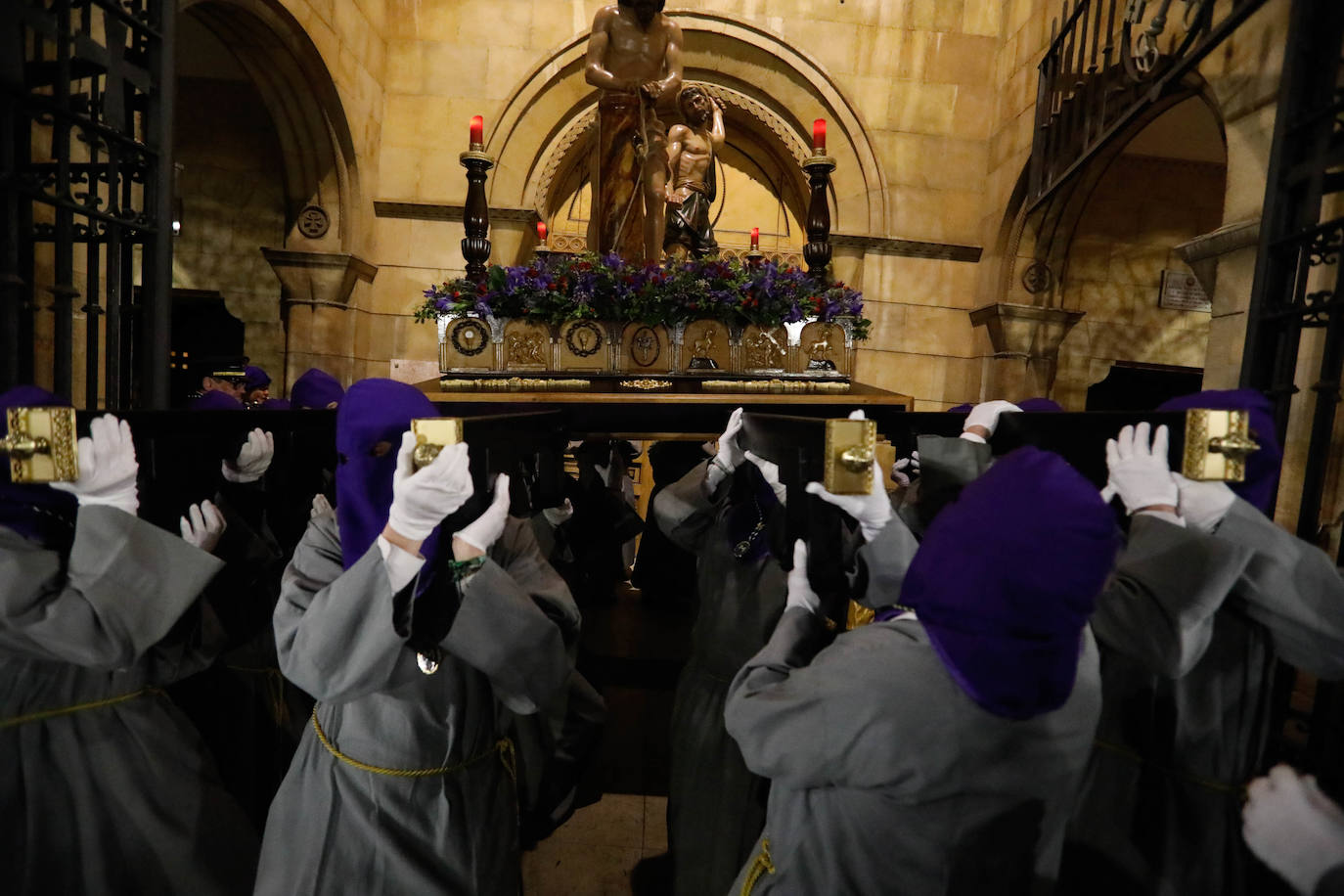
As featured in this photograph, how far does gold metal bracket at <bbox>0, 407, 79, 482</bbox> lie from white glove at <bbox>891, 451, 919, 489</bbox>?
7.36 ft

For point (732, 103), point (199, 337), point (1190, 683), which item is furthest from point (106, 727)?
point (199, 337)

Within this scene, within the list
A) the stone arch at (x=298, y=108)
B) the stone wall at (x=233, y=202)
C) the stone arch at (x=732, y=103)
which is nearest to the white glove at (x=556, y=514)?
the stone arch at (x=298, y=108)

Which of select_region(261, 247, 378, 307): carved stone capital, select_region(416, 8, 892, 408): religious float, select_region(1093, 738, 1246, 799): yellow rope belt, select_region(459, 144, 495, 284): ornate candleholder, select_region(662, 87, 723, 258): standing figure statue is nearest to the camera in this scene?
select_region(1093, 738, 1246, 799): yellow rope belt

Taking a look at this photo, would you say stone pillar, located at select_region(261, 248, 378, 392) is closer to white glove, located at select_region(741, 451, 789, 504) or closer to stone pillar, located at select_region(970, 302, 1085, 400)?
white glove, located at select_region(741, 451, 789, 504)

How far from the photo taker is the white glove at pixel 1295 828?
2.86ft

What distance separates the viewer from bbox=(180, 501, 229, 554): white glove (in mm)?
1970

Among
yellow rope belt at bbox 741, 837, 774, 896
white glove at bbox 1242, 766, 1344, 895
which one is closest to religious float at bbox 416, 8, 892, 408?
yellow rope belt at bbox 741, 837, 774, 896

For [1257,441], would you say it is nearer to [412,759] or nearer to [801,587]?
[801,587]

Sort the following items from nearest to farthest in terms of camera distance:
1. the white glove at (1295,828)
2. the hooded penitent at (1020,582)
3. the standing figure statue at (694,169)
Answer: the white glove at (1295,828) < the hooded penitent at (1020,582) < the standing figure statue at (694,169)

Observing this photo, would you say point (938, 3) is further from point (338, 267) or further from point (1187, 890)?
point (1187, 890)

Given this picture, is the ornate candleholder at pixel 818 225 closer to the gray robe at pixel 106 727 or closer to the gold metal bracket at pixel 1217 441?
the gold metal bracket at pixel 1217 441

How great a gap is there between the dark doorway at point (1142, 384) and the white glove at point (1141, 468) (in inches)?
317

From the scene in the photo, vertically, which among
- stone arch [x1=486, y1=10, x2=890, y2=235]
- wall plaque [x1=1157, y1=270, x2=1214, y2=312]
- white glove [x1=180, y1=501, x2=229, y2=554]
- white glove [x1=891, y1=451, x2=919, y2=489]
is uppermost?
stone arch [x1=486, y1=10, x2=890, y2=235]

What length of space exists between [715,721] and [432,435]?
1.55 m
